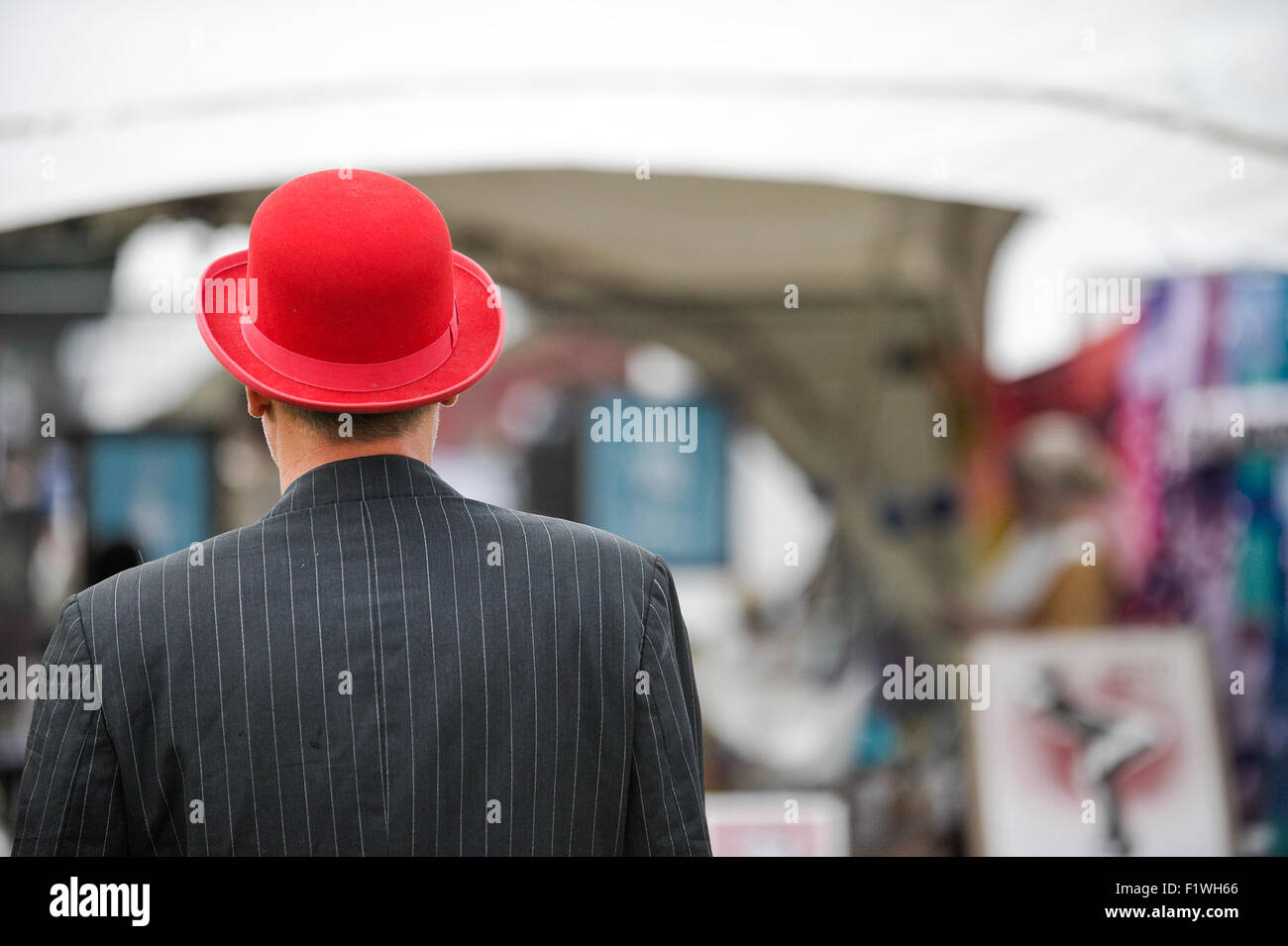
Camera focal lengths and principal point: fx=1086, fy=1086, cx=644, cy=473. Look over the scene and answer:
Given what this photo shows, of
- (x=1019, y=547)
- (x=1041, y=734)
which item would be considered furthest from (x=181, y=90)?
(x=1041, y=734)

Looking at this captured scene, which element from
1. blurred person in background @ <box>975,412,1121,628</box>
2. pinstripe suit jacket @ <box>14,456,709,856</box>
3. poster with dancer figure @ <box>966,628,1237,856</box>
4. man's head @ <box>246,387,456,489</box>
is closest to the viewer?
pinstripe suit jacket @ <box>14,456,709,856</box>

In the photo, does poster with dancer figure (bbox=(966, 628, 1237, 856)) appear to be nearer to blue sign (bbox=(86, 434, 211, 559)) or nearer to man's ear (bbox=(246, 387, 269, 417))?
blue sign (bbox=(86, 434, 211, 559))

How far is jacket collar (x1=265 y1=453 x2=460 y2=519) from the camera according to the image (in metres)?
1.05

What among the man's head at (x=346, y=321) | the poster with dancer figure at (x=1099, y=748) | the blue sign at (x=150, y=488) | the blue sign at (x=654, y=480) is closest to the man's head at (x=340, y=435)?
the man's head at (x=346, y=321)

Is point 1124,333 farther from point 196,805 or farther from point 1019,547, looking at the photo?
point 196,805

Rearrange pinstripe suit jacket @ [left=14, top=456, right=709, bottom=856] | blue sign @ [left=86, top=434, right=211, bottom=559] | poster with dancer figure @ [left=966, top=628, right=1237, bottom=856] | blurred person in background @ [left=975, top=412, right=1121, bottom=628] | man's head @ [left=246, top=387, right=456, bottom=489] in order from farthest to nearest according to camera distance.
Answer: blurred person in background @ [left=975, top=412, right=1121, bottom=628], blue sign @ [left=86, top=434, right=211, bottom=559], poster with dancer figure @ [left=966, top=628, right=1237, bottom=856], man's head @ [left=246, top=387, right=456, bottom=489], pinstripe suit jacket @ [left=14, top=456, right=709, bottom=856]

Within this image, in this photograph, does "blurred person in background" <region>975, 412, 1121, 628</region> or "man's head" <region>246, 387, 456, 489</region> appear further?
"blurred person in background" <region>975, 412, 1121, 628</region>

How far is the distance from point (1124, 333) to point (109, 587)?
11.0ft

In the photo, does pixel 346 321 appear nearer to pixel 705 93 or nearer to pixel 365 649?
pixel 365 649

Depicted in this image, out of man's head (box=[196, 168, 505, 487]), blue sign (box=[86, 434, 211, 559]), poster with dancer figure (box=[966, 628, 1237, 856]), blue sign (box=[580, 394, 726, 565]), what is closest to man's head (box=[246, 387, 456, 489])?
man's head (box=[196, 168, 505, 487])

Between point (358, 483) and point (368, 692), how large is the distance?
0.66 feet

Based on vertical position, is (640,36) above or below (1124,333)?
above

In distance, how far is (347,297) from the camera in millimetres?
1068

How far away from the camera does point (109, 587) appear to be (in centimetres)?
98
